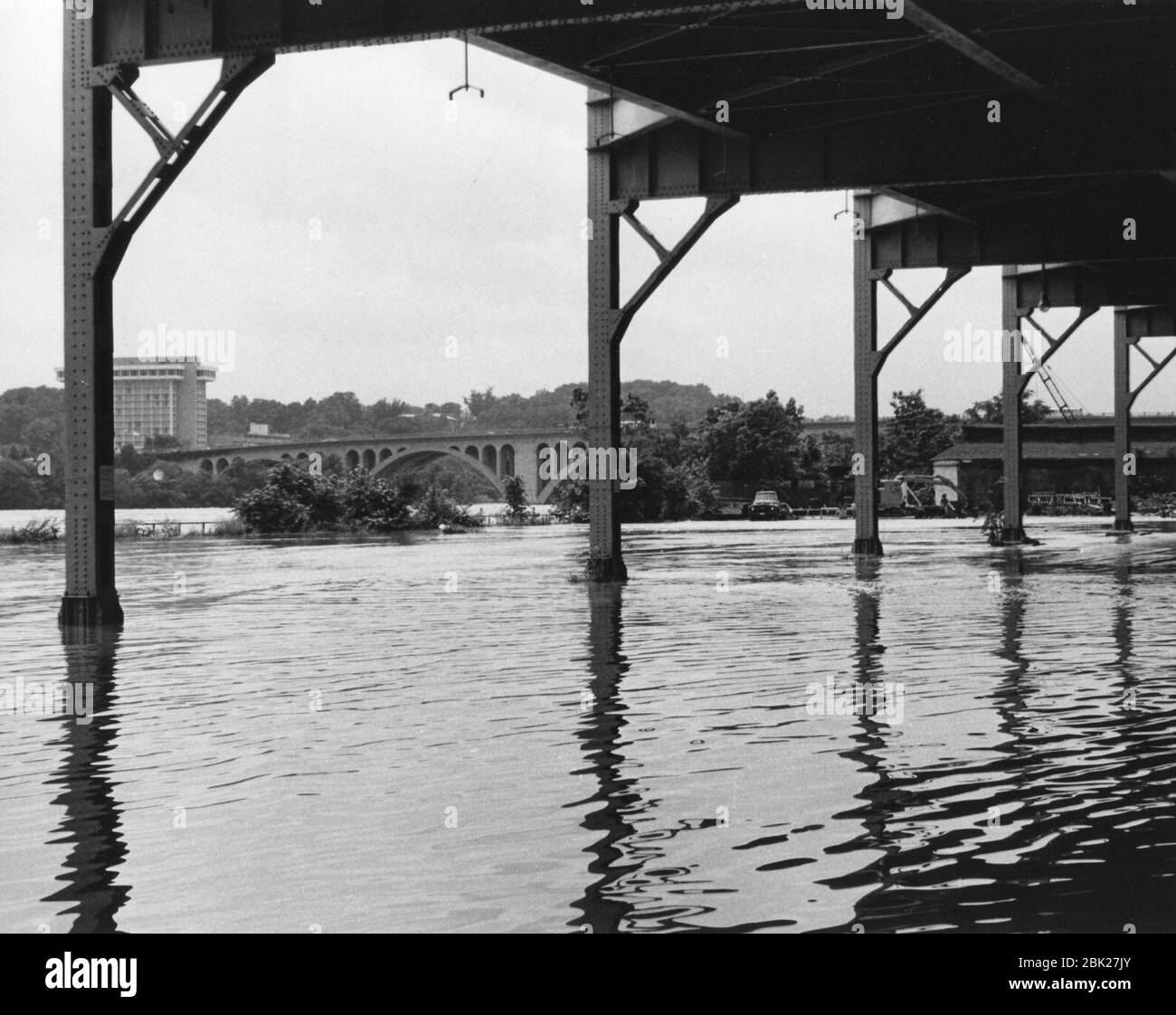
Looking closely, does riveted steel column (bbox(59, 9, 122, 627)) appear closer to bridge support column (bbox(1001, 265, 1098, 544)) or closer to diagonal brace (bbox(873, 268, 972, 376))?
diagonal brace (bbox(873, 268, 972, 376))

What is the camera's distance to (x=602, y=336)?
86.2 feet

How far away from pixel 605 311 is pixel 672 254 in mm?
2065

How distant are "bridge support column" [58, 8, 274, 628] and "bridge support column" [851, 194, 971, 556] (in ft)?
66.4

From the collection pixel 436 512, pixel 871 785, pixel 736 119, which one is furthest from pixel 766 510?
pixel 871 785

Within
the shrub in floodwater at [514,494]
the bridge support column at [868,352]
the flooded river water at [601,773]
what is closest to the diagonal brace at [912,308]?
the bridge support column at [868,352]

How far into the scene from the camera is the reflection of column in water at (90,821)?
18.7ft

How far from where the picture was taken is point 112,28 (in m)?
17.6

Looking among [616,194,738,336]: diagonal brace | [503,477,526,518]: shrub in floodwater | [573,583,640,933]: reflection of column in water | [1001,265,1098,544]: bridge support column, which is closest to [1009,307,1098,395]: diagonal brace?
[1001,265,1098,544]: bridge support column

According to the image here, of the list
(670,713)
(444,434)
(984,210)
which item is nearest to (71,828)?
(670,713)

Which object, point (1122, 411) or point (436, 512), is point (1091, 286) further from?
point (436, 512)

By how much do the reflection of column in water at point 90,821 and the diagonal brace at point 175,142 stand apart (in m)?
6.39

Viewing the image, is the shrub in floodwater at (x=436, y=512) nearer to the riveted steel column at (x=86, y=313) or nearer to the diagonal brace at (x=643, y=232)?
the diagonal brace at (x=643, y=232)

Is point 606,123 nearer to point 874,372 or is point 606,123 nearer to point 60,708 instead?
point 874,372

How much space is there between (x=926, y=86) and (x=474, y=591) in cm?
1085
